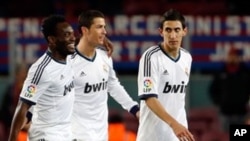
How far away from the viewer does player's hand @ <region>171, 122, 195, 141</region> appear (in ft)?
31.9

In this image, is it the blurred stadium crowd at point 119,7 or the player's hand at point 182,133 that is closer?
the player's hand at point 182,133

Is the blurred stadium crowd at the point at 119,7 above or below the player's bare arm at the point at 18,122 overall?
above

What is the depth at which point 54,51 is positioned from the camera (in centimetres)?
998

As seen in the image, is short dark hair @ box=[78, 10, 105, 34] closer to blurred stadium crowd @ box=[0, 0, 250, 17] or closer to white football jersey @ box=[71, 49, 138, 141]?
white football jersey @ box=[71, 49, 138, 141]

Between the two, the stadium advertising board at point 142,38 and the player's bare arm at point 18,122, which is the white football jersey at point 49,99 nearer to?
the player's bare arm at point 18,122

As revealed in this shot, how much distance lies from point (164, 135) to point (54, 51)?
53.9 inches

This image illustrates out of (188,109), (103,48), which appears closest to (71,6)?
(188,109)

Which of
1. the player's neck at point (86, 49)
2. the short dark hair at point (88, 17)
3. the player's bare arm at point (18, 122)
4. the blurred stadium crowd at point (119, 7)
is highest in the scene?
the short dark hair at point (88, 17)

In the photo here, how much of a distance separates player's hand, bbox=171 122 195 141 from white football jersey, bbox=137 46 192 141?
631 mm

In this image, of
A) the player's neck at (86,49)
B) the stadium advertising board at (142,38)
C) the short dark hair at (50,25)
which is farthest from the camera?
the stadium advertising board at (142,38)

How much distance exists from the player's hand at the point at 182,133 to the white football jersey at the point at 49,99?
97 cm

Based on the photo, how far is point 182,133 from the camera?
974 centimetres

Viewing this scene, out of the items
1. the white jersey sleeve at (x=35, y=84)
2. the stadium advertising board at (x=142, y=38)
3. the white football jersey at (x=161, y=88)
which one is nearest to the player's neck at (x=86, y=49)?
the white football jersey at (x=161, y=88)

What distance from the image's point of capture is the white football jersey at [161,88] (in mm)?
10406
